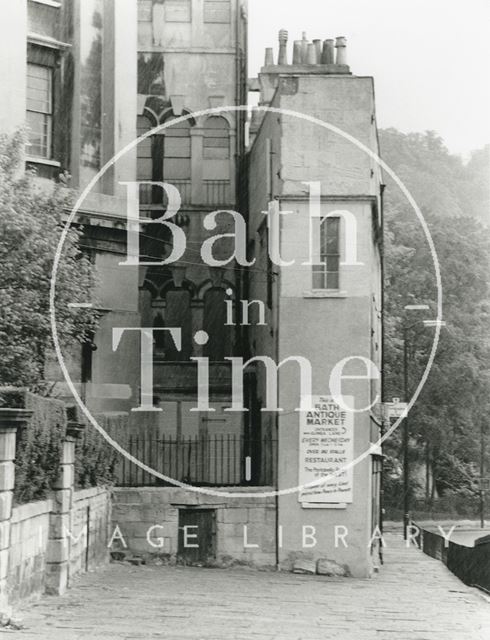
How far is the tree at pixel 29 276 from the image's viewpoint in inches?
881

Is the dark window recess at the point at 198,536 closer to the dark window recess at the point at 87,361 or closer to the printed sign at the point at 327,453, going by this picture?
the printed sign at the point at 327,453

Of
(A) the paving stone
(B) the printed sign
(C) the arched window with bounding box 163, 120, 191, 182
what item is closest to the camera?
(A) the paving stone

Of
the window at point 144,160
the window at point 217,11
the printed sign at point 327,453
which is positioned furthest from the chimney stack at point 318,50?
the printed sign at point 327,453

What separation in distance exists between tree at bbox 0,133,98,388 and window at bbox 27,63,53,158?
4735 mm

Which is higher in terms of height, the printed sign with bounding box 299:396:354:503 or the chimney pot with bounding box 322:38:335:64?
the chimney pot with bounding box 322:38:335:64

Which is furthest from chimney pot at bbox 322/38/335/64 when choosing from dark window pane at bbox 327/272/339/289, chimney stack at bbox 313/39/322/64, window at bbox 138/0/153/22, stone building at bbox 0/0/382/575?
dark window pane at bbox 327/272/339/289

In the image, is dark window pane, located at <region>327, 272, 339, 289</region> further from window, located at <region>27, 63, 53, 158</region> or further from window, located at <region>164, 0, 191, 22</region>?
window, located at <region>164, 0, 191, 22</region>

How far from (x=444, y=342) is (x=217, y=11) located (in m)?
24.9

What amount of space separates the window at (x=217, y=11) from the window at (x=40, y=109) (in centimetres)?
904

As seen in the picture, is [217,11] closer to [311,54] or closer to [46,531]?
[311,54]

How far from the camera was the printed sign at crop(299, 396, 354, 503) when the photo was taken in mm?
27312

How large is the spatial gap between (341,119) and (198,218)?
9.38m

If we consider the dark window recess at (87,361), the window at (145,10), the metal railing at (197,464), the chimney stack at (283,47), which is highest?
the window at (145,10)

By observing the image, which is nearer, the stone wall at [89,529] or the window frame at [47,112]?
the stone wall at [89,529]
